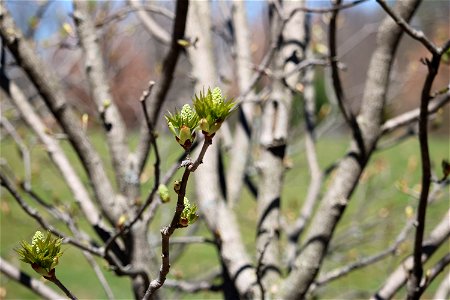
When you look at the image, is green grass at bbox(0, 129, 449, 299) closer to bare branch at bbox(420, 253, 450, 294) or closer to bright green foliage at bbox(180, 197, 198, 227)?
bare branch at bbox(420, 253, 450, 294)

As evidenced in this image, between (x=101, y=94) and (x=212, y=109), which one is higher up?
(x=212, y=109)

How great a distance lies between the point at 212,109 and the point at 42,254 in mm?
382

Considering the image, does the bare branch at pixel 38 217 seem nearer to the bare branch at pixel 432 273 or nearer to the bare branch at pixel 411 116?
the bare branch at pixel 432 273

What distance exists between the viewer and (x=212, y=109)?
80 centimetres

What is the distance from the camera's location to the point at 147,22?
9.18 feet

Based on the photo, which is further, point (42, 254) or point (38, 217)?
point (38, 217)

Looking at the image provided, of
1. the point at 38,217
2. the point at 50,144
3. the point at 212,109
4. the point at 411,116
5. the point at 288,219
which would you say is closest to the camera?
the point at 212,109

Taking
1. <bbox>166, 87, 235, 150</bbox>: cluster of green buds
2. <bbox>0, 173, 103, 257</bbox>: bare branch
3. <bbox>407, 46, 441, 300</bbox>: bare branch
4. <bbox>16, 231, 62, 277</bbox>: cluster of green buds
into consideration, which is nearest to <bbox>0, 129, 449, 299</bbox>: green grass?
<bbox>0, 173, 103, 257</bbox>: bare branch

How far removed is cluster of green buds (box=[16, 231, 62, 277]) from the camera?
0.94 m

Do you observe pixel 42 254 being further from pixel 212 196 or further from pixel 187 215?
pixel 212 196

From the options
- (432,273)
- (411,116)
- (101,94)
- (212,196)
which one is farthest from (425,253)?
(101,94)

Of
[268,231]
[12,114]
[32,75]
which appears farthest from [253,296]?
[12,114]

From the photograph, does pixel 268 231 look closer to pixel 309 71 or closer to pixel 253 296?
pixel 253 296

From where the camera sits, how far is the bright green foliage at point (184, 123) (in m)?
0.82
